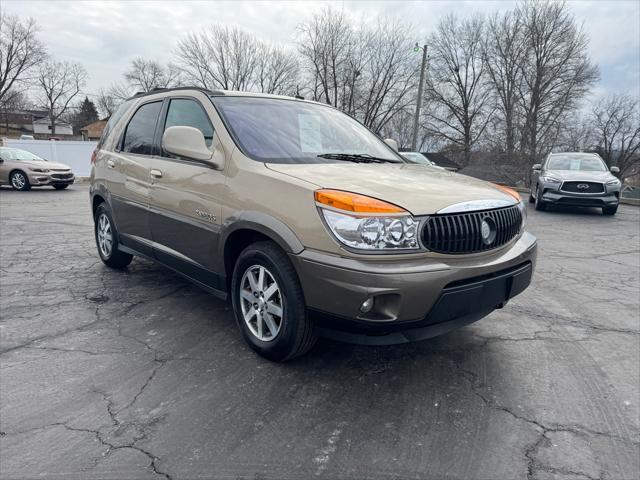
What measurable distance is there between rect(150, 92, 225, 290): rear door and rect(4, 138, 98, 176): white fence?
2267cm

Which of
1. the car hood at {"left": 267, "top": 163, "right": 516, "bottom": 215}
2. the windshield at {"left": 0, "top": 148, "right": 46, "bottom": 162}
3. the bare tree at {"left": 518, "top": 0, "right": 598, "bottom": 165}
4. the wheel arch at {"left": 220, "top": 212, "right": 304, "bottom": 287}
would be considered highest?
the bare tree at {"left": 518, "top": 0, "right": 598, "bottom": 165}

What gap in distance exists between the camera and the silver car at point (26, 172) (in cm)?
1525

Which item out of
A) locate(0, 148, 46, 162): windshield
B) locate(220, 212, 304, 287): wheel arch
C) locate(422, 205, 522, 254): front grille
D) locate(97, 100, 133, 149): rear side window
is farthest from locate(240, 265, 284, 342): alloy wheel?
locate(0, 148, 46, 162): windshield

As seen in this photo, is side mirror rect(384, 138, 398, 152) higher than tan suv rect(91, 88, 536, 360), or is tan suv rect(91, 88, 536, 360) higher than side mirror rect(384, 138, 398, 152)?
side mirror rect(384, 138, 398, 152)

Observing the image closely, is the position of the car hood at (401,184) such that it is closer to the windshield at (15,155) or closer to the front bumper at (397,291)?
the front bumper at (397,291)

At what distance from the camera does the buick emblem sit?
2694 mm

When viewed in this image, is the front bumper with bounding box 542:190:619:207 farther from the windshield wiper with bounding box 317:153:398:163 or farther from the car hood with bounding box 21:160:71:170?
the car hood with bounding box 21:160:71:170

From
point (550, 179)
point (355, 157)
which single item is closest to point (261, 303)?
point (355, 157)

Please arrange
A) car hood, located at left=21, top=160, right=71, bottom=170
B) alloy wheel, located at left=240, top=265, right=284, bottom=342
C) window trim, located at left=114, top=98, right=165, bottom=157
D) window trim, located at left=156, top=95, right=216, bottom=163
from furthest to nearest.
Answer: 1. car hood, located at left=21, top=160, right=71, bottom=170
2. window trim, located at left=114, top=98, right=165, bottom=157
3. window trim, located at left=156, top=95, right=216, bottom=163
4. alloy wheel, located at left=240, top=265, right=284, bottom=342

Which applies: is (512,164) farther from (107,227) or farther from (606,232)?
(107,227)

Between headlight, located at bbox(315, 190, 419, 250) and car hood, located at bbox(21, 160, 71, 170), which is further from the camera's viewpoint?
car hood, located at bbox(21, 160, 71, 170)

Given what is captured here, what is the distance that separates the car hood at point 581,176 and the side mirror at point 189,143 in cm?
1069

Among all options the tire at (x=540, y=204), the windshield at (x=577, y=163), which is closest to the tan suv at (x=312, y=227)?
the tire at (x=540, y=204)

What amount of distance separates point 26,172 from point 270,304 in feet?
52.0
